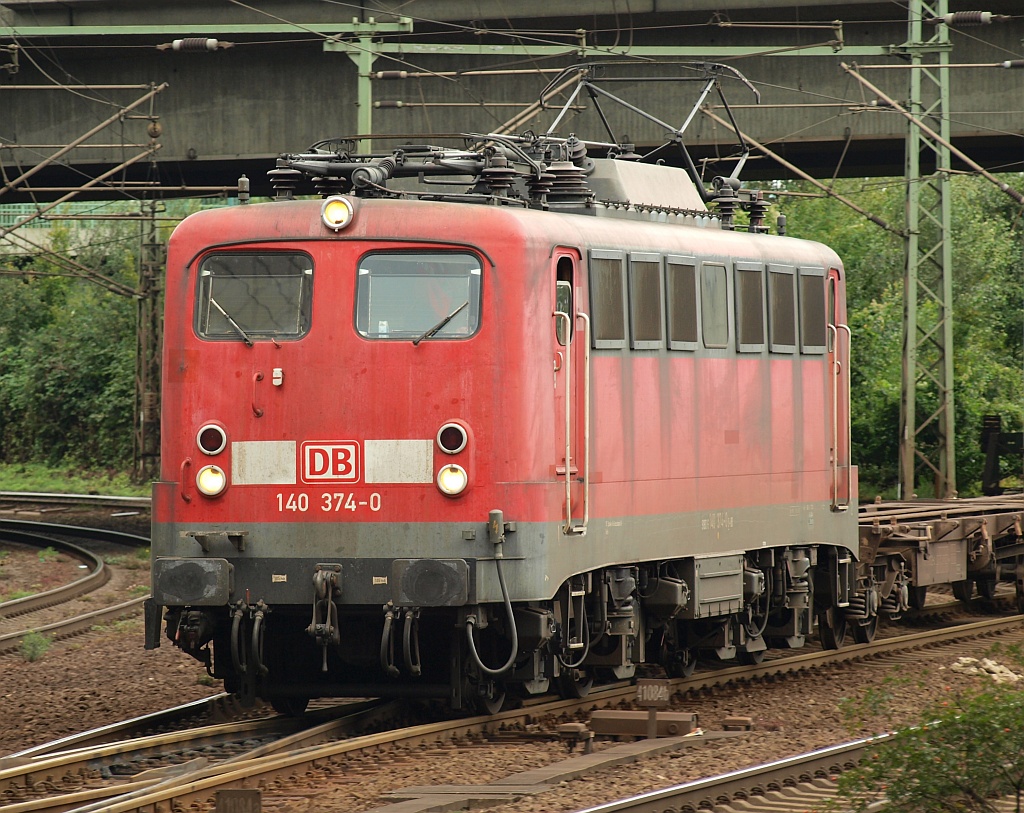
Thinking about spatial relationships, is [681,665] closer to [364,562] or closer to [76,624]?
[364,562]

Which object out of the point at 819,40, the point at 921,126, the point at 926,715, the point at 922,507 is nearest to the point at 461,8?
the point at 819,40

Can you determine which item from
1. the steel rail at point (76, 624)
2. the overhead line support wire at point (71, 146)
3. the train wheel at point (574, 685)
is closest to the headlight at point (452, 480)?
the train wheel at point (574, 685)

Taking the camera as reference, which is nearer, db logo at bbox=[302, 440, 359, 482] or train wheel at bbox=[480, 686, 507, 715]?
db logo at bbox=[302, 440, 359, 482]

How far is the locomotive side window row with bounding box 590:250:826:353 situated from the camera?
12.0 meters

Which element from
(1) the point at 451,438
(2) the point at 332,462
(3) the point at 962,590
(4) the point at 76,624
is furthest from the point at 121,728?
(3) the point at 962,590

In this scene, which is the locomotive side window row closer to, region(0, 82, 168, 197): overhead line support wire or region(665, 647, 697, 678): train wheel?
region(665, 647, 697, 678): train wheel

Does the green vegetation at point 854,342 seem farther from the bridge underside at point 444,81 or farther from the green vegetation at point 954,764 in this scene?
the green vegetation at point 954,764

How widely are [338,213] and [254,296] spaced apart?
2.59 ft

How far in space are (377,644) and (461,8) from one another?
54.5 ft

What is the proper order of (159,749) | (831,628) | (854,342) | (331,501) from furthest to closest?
1. (854,342)
2. (831,628)
3. (331,501)
4. (159,749)

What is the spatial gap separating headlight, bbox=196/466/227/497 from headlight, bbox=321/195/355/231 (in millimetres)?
1721

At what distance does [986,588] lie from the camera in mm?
19672

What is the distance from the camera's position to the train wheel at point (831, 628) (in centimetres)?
1560

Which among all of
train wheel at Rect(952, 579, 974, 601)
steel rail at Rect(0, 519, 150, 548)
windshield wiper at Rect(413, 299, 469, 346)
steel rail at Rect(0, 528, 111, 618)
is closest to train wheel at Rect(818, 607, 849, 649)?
train wheel at Rect(952, 579, 974, 601)
